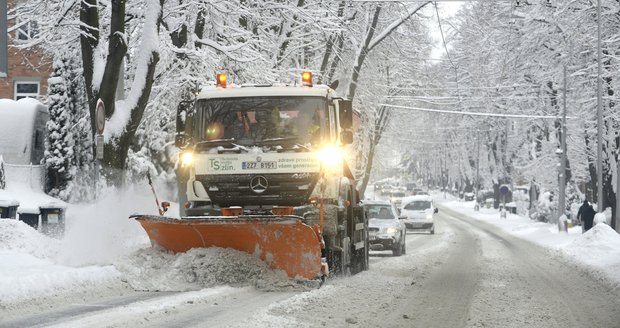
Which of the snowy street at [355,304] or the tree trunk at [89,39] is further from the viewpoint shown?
the tree trunk at [89,39]

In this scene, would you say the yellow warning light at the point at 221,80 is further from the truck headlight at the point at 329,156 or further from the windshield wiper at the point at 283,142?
the truck headlight at the point at 329,156

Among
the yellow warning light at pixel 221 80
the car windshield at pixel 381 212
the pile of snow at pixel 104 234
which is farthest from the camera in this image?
the car windshield at pixel 381 212

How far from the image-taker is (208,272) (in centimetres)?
1405

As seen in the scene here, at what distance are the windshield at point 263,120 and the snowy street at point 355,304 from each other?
1.93 metres

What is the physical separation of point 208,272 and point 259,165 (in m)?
1.74

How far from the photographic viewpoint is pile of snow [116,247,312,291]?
13945 millimetres

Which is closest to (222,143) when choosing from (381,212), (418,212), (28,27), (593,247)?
(28,27)

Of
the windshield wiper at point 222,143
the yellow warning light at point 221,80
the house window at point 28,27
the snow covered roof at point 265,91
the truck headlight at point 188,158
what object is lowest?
the truck headlight at point 188,158

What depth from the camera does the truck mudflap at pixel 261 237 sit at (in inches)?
536

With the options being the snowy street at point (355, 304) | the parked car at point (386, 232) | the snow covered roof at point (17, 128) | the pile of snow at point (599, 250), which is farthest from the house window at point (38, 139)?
the snowy street at point (355, 304)

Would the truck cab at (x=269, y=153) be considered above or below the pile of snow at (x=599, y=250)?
above

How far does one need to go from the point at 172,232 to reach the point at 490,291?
4.74m

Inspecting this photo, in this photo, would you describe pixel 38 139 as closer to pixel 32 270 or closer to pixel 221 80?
pixel 221 80

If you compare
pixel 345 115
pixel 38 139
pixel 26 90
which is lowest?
pixel 345 115
